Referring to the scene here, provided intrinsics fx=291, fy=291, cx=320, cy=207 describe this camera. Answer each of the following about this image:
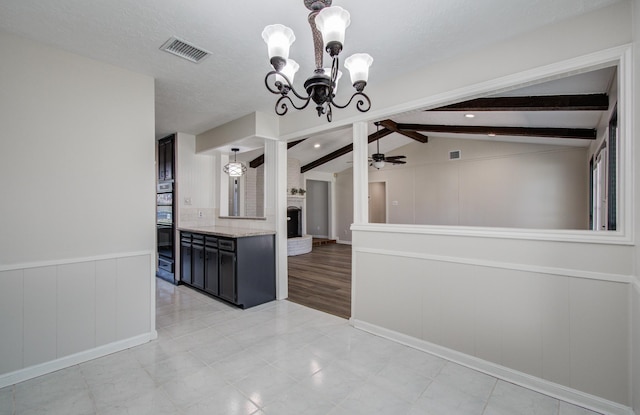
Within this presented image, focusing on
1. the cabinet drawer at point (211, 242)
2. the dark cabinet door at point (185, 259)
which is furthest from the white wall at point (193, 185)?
the cabinet drawer at point (211, 242)

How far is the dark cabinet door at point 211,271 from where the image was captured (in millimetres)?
3848

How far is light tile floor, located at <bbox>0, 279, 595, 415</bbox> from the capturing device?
1806 mm

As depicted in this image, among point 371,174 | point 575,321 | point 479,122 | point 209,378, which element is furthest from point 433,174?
point 209,378

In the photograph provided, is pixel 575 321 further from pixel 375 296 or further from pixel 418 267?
pixel 375 296

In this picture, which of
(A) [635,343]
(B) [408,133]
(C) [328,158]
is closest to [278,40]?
(A) [635,343]

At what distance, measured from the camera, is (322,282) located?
4859 mm

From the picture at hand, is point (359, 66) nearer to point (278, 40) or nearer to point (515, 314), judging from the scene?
point (278, 40)

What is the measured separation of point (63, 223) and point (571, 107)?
4842 millimetres

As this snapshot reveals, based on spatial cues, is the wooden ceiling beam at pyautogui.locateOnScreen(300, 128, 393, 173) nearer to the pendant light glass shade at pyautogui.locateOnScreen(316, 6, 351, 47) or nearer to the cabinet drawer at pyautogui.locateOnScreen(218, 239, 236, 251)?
the cabinet drawer at pyautogui.locateOnScreen(218, 239, 236, 251)

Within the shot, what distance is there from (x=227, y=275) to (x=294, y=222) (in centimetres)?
510

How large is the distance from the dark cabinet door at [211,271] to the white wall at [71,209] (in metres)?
1.07

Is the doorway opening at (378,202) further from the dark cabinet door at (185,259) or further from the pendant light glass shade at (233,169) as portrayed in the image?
the dark cabinet door at (185,259)

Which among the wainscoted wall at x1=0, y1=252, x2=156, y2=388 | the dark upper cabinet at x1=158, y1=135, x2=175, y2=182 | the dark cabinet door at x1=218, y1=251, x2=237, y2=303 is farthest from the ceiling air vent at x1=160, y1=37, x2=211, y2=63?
the dark upper cabinet at x1=158, y1=135, x2=175, y2=182

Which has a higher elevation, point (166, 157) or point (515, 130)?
point (515, 130)
